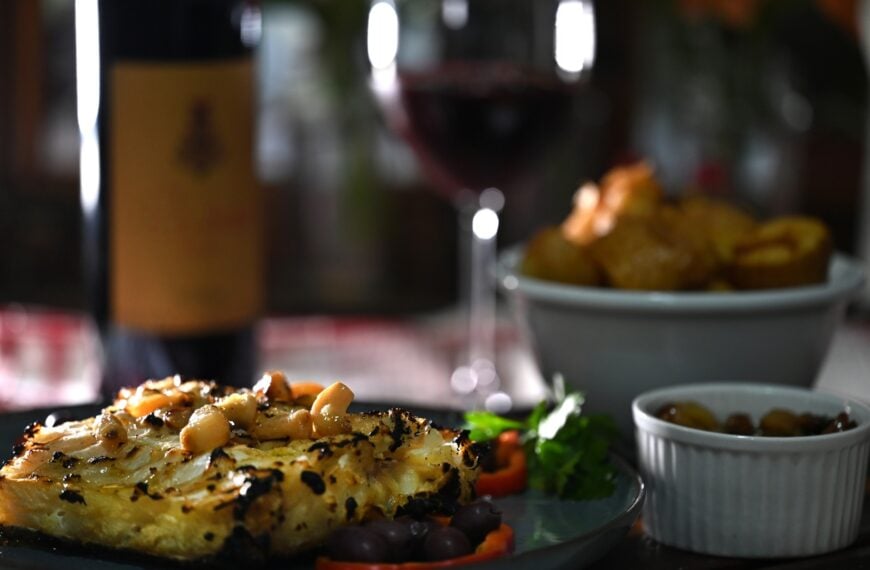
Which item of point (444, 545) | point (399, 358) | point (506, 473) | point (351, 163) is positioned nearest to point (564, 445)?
point (506, 473)

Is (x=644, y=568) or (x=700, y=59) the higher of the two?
(x=700, y=59)

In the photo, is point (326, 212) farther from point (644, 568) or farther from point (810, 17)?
point (644, 568)

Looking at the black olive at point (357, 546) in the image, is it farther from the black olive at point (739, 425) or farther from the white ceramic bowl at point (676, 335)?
the white ceramic bowl at point (676, 335)

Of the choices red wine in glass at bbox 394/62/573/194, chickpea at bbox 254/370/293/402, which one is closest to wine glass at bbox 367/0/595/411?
red wine in glass at bbox 394/62/573/194

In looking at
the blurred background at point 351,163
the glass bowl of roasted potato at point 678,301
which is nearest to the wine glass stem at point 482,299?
the glass bowl of roasted potato at point 678,301

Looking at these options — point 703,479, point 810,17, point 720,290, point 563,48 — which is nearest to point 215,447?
point 703,479

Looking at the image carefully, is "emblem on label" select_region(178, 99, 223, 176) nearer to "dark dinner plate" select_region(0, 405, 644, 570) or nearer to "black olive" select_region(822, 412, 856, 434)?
"dark dinner plate" select_region(0, 405, 644, 570)

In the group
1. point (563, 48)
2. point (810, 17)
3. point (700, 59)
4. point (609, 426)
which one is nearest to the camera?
point (609, 426)

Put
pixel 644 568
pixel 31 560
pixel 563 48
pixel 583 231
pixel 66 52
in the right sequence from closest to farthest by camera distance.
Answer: pixel 31 560
pixel 644 568
pixel 583 231
pixel 563 48
pixel 66 52
